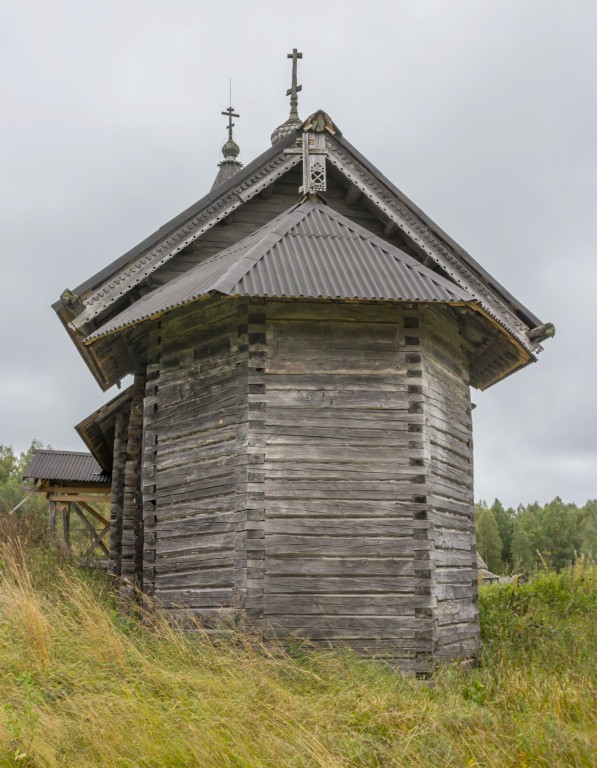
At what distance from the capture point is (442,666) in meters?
8.25

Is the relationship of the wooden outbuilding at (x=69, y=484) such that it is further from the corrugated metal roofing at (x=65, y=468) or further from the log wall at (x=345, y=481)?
the log wall at (x=345, y=481)

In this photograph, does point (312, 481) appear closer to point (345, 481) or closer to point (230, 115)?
point (345, 481)

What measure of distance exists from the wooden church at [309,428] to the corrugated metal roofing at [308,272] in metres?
0.03

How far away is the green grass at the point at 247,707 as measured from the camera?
4.92 metres

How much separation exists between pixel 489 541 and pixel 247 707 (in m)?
63.1

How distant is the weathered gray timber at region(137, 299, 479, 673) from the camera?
27.4ft

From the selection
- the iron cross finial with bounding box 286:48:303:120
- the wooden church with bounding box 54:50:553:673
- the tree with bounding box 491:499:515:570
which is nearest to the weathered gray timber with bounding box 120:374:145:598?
the wooden church with bounding box 54:50:553:673

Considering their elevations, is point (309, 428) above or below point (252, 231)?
below

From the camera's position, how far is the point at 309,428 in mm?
8766

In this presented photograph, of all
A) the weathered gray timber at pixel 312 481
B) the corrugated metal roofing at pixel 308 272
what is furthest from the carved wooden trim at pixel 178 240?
the weathered gray timber at pixel 312 481

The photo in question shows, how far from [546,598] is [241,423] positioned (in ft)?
23.8

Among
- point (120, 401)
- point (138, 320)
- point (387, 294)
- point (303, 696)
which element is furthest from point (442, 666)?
point (120, 401)

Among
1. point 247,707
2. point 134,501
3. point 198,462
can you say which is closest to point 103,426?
point 134,501

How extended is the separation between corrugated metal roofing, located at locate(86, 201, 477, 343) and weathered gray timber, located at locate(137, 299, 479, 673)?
0.43 m
